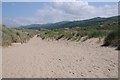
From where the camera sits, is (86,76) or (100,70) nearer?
(86,76)

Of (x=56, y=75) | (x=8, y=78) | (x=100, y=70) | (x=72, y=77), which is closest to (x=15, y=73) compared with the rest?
(x=8, y=78)

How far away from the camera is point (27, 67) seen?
1059cm

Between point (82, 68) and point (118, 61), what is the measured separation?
6.46 feet

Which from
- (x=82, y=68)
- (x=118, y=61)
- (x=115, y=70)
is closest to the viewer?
(x=115, y=70)

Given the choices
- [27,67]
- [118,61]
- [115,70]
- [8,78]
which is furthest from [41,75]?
[118,61]

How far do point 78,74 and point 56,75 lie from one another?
2.41 ft

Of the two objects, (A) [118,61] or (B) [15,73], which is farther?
(A) [118,61]

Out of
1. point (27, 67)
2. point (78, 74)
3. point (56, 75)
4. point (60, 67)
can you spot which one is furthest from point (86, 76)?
point (27, 67)

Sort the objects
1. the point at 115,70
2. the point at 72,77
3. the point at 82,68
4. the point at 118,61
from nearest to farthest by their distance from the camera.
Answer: the point at 72,77 < the point at 115,70 < the point at 82,68 < the point at 118,61

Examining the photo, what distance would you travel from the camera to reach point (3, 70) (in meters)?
10.2

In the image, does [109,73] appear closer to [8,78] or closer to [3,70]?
[8,78]

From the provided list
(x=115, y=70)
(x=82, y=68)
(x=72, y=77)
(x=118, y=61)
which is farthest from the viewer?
(x=118, y=61)

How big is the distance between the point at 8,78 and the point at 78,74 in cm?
228

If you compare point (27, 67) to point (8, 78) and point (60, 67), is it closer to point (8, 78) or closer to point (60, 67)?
point (60, 67)
